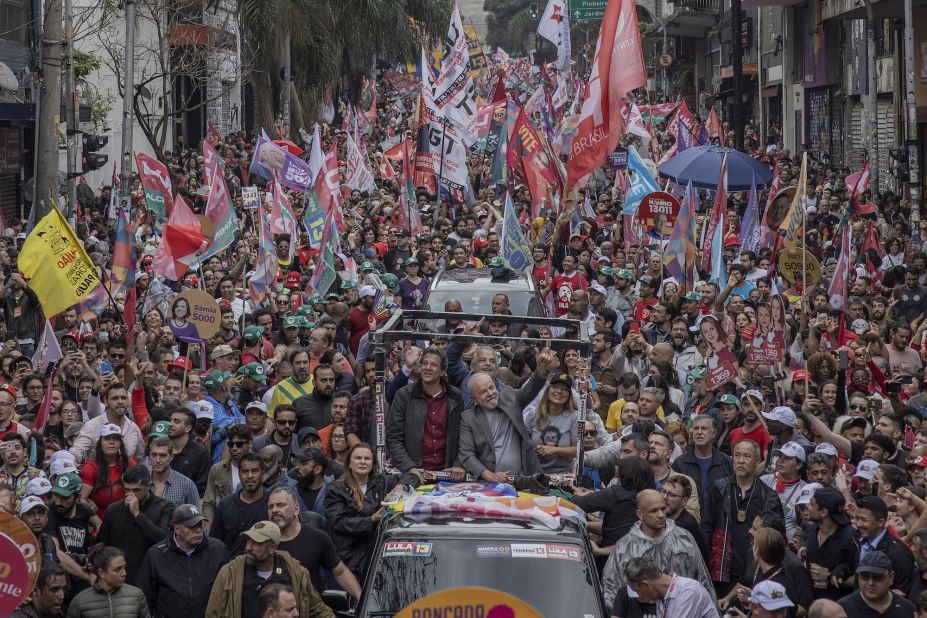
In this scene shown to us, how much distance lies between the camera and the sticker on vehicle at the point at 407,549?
21.7 ft

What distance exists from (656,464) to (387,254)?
11.7 metres

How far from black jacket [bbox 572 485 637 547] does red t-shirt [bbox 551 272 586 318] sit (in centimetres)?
819

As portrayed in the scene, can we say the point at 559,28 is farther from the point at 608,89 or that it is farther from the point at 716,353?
the point at 716,353

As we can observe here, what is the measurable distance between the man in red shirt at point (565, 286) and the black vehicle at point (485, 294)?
2.20 metres

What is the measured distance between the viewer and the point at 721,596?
8430mm

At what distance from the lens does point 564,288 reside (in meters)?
16.7

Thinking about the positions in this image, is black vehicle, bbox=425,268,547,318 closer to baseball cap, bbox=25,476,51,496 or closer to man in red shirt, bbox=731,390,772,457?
man in red shirt, bbox=731,390,772,457

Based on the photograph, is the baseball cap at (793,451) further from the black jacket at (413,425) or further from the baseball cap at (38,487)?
the baseball cap at (38,487)

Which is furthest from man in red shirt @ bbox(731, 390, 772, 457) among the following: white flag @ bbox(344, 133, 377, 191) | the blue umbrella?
white flag @ bbox(344, 133, 377, 191)

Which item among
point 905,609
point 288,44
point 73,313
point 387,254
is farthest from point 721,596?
point 288,44

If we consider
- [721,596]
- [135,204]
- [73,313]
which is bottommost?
[721,596]

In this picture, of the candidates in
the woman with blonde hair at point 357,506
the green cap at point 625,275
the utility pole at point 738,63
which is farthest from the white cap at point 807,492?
the utility pole at point 738,63

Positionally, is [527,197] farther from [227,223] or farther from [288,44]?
[288,44]

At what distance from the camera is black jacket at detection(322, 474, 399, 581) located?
7.99 meters
